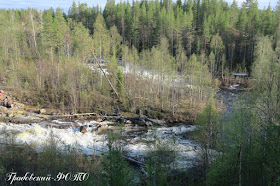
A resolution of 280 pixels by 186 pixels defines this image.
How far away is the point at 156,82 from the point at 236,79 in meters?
27.6

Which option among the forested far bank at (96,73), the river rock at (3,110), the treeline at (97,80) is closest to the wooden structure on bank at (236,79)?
the forested far bank at (96,73)

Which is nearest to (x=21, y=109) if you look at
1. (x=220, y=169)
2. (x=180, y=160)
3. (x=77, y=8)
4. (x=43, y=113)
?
(x=43, y=113)

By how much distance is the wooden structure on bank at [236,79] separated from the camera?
5451 centimetres

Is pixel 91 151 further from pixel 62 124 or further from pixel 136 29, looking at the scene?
pixel 136 29

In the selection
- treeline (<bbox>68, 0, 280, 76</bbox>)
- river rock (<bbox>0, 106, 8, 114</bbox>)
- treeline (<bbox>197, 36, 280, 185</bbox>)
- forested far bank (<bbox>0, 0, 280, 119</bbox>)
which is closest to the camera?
treeline (<bbox>197, 36, 280, 185</bbox>)

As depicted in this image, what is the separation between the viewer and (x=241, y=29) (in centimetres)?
6544

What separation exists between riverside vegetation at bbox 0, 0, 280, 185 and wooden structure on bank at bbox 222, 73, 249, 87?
89.4 inches

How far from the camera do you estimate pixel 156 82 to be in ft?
135

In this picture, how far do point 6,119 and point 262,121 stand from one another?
31.3 meters

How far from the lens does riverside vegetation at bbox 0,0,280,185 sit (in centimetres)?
1342

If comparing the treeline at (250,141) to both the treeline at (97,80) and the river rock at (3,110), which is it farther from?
the river rock at (3,110)

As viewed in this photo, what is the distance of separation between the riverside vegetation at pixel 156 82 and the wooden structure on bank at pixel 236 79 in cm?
227

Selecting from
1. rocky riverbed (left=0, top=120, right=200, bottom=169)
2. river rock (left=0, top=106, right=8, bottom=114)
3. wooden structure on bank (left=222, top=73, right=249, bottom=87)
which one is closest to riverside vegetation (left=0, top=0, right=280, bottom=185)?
rocky riverbed (left=0, top=120, right=200, bottom=169)

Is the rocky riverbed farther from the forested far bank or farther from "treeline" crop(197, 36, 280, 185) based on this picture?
the forested far bank
